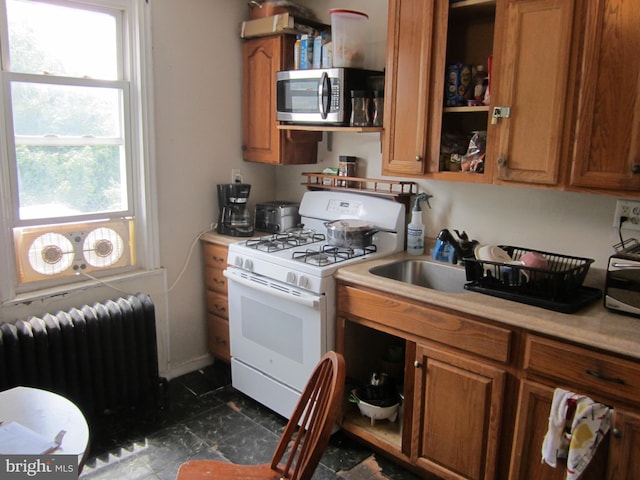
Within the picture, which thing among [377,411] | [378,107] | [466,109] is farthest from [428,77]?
[377,411]

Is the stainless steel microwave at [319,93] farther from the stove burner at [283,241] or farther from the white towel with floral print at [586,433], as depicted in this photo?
the white towel with floral print at [586,433]

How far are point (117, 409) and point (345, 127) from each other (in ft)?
6.15

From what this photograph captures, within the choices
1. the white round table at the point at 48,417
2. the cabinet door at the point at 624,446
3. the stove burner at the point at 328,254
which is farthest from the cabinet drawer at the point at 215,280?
the cabinet door at the point at 624,446

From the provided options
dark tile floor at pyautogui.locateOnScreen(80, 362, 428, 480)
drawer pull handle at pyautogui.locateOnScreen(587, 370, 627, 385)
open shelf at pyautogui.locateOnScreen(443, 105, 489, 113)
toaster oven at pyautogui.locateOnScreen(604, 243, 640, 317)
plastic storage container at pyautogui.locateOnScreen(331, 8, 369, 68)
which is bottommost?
dark tile floor at pyautogui.locateOnScreen(80, 362, 428, 480)

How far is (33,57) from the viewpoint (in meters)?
2.49

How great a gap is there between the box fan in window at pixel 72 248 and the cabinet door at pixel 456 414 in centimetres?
174

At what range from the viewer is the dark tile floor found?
2.34 m

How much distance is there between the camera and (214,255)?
3.15 meters

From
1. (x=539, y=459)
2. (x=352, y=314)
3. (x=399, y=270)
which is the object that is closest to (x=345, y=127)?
(x=399, y=270)

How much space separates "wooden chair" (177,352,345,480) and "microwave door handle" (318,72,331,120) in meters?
1.47

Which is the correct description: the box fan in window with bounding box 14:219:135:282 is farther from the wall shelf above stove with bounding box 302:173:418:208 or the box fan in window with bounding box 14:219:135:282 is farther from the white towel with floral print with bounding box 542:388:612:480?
the white towel with floral print with bounding box 542:388:612:480

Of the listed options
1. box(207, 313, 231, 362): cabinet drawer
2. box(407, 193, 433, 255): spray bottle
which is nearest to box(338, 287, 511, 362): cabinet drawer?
box(407, 193, 433, 255): spray bottle

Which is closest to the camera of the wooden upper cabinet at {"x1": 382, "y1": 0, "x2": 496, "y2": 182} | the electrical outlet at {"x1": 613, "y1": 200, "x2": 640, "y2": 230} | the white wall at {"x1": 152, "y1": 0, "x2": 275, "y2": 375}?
the electrical outlet at {"x1": 613, "y1": 200, "x2": 640, "y2": 230}

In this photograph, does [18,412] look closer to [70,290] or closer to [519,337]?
[70,290]
